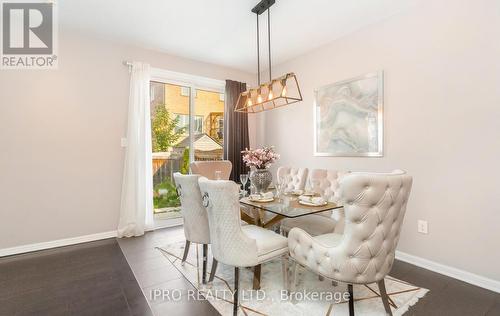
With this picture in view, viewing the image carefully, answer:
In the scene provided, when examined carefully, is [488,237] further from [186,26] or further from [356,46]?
[186,26]

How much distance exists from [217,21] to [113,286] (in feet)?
10.2

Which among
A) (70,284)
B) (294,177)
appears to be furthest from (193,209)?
(294,177)

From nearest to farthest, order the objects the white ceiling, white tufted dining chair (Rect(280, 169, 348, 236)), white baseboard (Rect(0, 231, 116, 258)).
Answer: white tufted dining chair (Rect(280, 169, 348, 236)), the white ceiling, white baseboard (Rect(0, 231, 116, 258))

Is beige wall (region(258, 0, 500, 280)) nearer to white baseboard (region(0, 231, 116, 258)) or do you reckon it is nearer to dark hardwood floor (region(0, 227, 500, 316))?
dark hardwood floor (region(0, 227, 500, 316))

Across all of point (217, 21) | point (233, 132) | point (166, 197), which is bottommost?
point (166, 197)

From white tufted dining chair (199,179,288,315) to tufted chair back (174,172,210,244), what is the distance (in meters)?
A: 0.28

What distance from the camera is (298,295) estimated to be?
192cm

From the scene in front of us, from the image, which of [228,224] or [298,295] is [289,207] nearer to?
[228,224]

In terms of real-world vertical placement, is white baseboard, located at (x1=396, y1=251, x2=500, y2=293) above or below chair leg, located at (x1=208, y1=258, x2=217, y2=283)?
below

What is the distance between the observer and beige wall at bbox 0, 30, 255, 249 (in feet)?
9.31

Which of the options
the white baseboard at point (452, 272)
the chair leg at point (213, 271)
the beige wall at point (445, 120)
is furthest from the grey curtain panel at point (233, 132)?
the white baseboard at point (452, 272)

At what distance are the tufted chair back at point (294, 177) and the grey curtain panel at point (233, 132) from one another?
1.33 m

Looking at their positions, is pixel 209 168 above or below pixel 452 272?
above

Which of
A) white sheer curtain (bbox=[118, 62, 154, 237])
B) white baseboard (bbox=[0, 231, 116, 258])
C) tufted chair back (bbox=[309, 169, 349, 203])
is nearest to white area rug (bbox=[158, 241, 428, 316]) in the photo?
tufted chair back (bbox=[309, 169, 349, 203])
